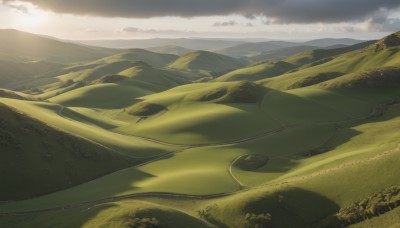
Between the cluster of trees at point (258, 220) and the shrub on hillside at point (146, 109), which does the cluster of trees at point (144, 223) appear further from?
the shrub on hillside at point (146, 109)

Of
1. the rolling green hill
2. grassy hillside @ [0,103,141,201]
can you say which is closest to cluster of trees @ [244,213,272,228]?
the rolling green hill

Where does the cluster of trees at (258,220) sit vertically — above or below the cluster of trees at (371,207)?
below

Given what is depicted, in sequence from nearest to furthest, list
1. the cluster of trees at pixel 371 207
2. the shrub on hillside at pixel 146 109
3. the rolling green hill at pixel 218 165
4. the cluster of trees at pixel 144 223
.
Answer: the cluster of trees at pixel 144 223 → the cluster of trees at pixel 371 207 → the rolling green hill at pixel 218 165 → the shrub on hillside at pixel 146 109

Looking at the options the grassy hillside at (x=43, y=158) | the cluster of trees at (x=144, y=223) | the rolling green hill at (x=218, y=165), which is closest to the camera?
the cluster of trees at (x=144, y=223)

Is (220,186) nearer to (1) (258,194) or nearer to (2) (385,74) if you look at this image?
(1) (258,194)

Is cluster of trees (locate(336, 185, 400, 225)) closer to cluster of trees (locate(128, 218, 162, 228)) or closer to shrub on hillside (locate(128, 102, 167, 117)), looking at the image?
cluster of trees (locate(128, 218, 162, 228))

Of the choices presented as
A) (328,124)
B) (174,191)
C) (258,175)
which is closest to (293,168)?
(258,175)

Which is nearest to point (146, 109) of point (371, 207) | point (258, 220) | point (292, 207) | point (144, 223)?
point (292, 207)

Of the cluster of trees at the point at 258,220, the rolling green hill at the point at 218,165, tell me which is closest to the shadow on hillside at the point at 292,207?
the rolling green hill at the point at 218,165
